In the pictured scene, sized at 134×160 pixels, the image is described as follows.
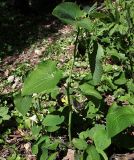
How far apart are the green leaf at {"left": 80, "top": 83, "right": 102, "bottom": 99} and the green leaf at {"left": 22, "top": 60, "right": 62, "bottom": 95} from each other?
0.84 feet

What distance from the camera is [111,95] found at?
383cm

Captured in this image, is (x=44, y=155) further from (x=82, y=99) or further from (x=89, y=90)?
(x=82, y=99)

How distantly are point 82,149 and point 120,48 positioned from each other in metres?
1.63

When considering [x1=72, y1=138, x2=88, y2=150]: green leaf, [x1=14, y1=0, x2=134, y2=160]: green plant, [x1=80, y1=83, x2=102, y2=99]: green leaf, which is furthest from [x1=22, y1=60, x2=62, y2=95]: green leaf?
[x1=72, y1=138, x2=88, y2=150]: green leaf

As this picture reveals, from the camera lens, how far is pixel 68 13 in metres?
2.20

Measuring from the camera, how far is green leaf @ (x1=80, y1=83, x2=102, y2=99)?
2512 millimetres

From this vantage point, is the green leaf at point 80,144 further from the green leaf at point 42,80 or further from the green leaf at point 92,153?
the green leaf at point 42,80

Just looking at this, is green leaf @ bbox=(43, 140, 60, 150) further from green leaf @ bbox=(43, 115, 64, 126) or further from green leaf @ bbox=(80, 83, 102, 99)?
green leaf @ bbox=(80, 83, 102, 99)

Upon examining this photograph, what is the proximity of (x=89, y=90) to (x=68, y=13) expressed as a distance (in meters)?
0.62

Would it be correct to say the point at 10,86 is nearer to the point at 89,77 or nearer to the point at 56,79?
the point at 89,77

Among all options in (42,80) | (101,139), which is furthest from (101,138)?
(42,80)

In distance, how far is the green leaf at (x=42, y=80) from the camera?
2.27 meters

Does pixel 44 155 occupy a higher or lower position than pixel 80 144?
lower

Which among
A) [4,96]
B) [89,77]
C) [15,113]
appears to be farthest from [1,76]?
[89,77]
